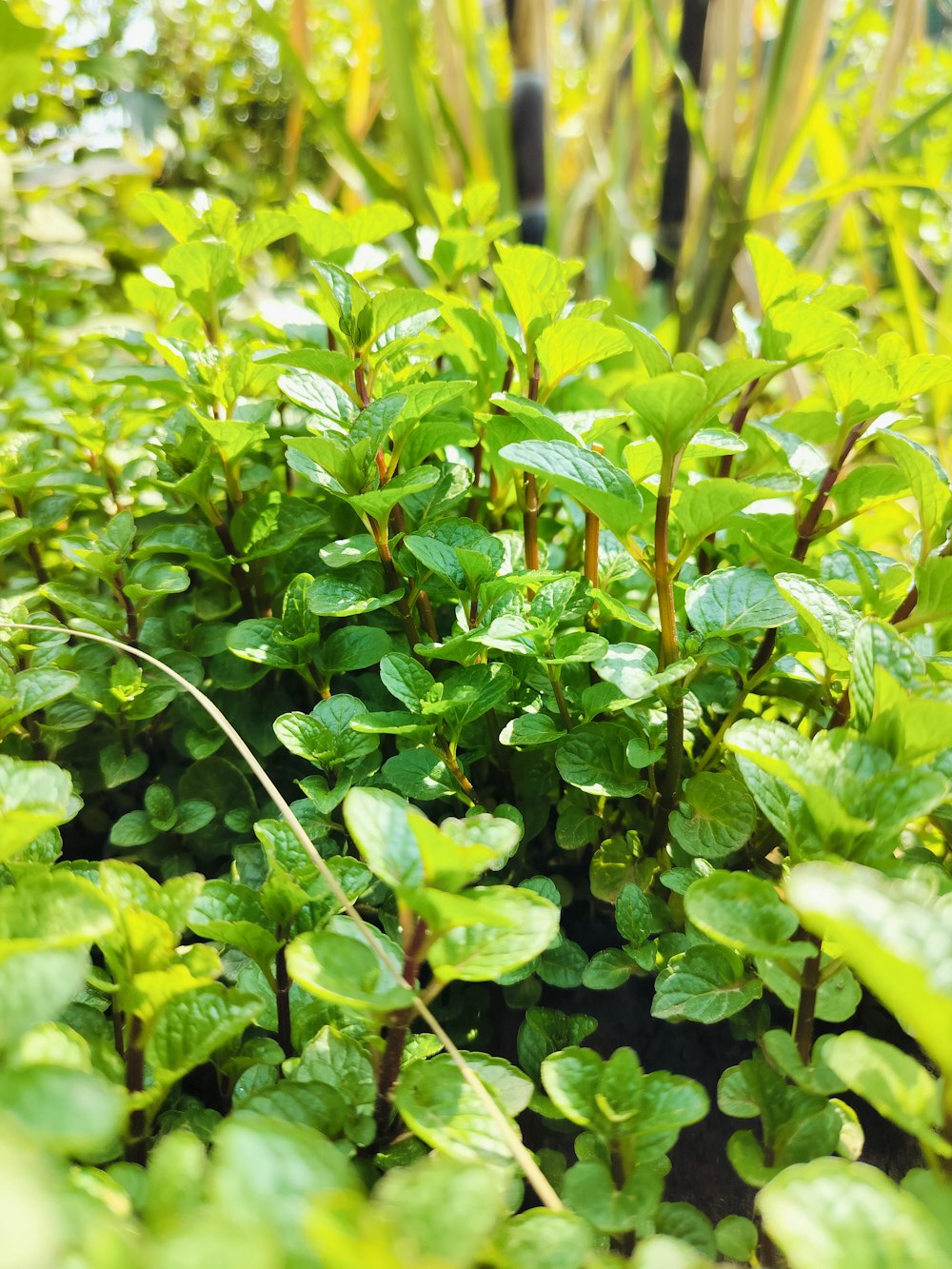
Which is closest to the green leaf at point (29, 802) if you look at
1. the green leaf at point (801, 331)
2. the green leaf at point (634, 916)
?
the green leaf at point (634, 916)

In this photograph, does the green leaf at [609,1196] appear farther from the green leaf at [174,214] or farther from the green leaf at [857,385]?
the green leaf at [174,214]

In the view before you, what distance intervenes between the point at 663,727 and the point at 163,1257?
42 centimetres

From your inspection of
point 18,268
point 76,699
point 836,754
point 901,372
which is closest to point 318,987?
point 836,754

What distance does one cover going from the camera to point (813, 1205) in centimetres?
28

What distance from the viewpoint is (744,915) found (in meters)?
0.40

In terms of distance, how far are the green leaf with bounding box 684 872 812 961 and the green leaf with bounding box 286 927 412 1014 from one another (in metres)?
0.14

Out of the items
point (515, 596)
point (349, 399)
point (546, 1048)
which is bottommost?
point (546, 1048)

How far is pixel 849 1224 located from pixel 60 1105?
0.25m

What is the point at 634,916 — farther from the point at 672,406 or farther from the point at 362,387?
the point at 362,387

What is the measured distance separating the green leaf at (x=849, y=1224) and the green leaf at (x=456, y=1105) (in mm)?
123

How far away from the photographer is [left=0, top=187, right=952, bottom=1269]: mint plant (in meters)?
0.31

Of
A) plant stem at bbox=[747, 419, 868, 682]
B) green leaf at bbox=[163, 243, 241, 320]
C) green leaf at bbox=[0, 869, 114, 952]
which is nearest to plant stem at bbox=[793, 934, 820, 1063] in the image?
plant stem at bbox=[747, 419, 868, 682]

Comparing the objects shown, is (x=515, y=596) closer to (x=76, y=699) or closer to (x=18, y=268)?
(x=76, y=699)

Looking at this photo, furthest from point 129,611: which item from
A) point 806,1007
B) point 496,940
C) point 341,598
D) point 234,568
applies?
point 806,1007
